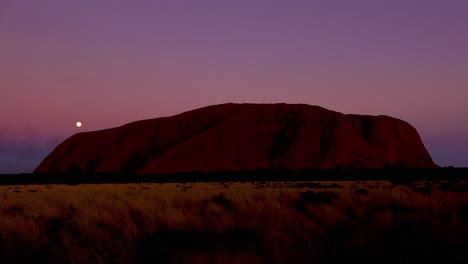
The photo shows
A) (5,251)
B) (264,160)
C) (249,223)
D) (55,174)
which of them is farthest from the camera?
(55,174)

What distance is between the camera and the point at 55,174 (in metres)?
111

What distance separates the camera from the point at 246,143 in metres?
99.3

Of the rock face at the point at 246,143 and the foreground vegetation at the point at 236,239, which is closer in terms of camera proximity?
the foreground vegetation at the point at 236,239

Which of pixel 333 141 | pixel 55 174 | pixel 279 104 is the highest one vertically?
pixel 279 104

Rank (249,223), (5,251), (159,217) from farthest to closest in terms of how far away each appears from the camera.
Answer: (159,217) < (249,223) < (5,251)

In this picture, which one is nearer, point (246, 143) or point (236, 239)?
point (236, 239)

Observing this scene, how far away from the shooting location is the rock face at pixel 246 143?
94.5 m

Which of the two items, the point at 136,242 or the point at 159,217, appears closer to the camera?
the point at 136,242

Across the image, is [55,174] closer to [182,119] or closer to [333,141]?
[182,119]

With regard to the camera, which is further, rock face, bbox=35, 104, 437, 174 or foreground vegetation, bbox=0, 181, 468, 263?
rock face, bbox=35, 104, 437, 174

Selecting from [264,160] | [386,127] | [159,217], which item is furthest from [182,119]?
[159,217]

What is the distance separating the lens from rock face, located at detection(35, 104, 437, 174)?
9450 cm

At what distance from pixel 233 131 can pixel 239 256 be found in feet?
317

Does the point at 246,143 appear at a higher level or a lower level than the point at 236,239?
higher
